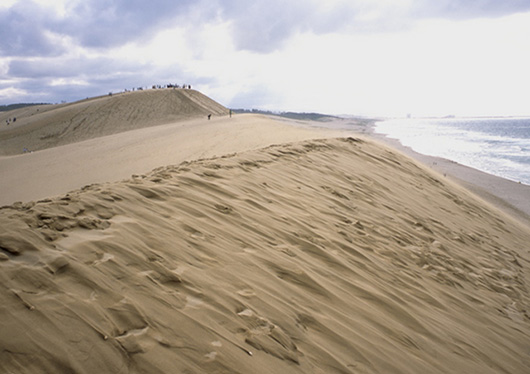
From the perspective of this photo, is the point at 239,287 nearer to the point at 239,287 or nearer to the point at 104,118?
the point at 239,287

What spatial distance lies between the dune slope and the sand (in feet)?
0.04

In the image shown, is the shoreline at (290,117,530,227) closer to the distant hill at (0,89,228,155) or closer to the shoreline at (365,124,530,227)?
the shoreline at (365,124,530,227)

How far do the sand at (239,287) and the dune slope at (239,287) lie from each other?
11mm

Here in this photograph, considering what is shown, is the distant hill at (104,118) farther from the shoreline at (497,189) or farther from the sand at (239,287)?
the sand at (239,287)

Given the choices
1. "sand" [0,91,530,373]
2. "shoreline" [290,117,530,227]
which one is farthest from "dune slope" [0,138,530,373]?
"shoreline" [290,117,530,227]

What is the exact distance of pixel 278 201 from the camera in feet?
13.8

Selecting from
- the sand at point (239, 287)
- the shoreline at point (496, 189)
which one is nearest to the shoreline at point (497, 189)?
the shoreline at point (496, 189)

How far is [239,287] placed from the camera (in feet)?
8.05

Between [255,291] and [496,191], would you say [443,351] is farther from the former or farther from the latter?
[496,191]

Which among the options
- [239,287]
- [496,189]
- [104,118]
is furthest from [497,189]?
[104,118]

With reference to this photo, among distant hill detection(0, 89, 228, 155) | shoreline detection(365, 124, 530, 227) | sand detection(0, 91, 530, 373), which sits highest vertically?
distant hill detection(0, 89, 228, 155)

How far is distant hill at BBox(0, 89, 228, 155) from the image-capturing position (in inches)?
1067

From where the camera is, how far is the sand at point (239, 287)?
1.79 meters

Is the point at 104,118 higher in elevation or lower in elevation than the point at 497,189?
higher
